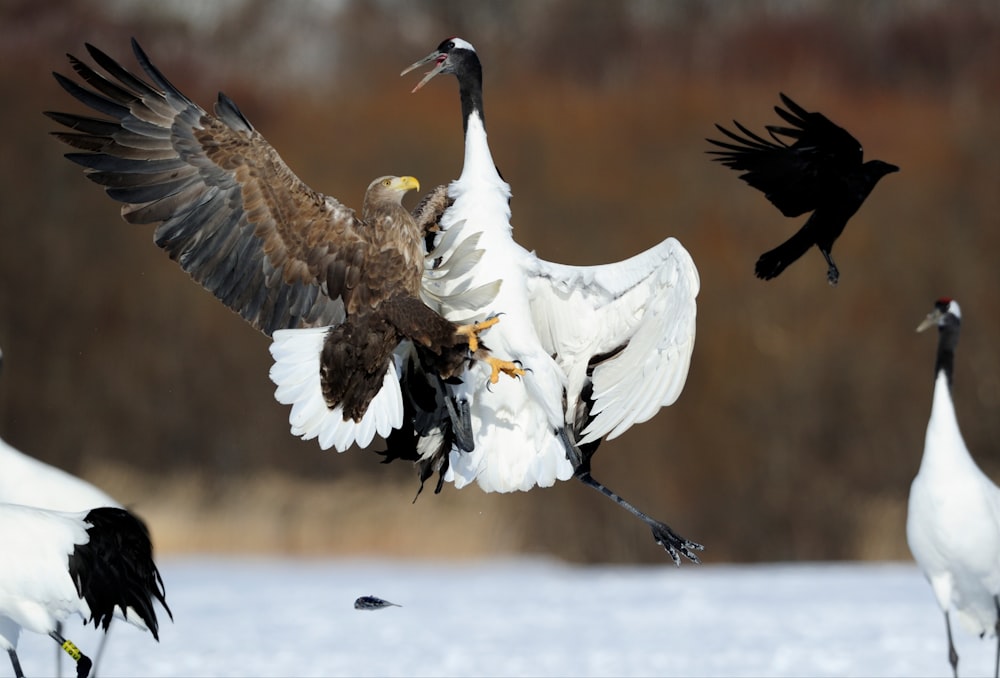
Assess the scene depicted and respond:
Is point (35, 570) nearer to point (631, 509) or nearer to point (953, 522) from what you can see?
point (631, 509)

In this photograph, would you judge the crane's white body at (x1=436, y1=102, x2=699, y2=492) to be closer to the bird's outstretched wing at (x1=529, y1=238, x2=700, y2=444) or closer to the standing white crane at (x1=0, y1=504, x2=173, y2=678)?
the bird's outstretched wing at (x1=529, y1=238, x2=700, y2=444)

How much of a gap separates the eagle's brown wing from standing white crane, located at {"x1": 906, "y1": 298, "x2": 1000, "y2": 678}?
108 inches

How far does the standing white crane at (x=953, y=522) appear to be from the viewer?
6879 mm

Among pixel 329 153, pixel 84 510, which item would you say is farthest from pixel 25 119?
pixel 84 510

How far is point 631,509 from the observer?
5953 mm

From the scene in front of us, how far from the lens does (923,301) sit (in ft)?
46.9

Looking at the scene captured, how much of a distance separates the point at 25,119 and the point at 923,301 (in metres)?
8.42

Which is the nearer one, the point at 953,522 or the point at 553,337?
the point at 553,337

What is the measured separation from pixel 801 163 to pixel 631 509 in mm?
1363

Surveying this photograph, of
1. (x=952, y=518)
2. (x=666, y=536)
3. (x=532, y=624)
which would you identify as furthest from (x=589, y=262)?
(x=666, y=536)

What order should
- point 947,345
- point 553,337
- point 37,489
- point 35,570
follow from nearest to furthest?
point 553,337 → point 35,570 → point 37,489 → point 947,345

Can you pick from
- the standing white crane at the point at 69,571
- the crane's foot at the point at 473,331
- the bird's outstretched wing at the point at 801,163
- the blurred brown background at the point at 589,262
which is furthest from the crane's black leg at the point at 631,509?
the blurred brown background at the point at 589,262

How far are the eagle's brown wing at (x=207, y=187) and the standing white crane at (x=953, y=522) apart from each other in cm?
274

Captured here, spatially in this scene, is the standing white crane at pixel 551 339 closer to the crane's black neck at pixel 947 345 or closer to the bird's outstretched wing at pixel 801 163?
the bird's outstretched wing at pixel 801 163
